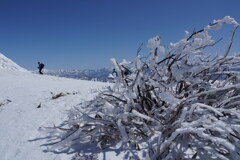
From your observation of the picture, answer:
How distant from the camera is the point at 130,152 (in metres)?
1.36

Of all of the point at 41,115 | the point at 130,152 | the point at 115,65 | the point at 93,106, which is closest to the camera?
the point at 130,152

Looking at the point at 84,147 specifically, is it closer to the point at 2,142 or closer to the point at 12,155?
the point at 12,155

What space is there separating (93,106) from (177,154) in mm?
1064

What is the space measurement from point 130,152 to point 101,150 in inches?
9.2

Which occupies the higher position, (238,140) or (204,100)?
(204,100)

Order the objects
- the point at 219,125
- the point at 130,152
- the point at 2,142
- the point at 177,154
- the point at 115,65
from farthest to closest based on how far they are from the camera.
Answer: the point at 2,142 → the point at 115,65 → the point at 130,152 → the point at 177,154 → the point at 219,125

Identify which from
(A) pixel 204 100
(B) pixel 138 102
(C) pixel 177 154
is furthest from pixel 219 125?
(B) pixel 138 102

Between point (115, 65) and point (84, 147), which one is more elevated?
point (115, 65)

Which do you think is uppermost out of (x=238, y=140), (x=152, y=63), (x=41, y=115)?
(x=152, y=63)

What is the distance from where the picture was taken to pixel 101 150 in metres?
1.44

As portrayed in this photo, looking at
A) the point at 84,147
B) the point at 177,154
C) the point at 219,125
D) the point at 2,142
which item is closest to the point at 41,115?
the point at 2,142

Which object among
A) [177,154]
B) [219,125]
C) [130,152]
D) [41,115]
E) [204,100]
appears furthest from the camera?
[41,115]

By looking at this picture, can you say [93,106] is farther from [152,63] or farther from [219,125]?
[219,125]

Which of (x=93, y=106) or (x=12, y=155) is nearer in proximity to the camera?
(x=12, y=155)
